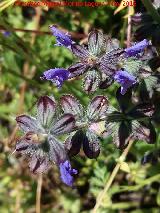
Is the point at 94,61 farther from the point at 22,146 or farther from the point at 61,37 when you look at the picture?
the point at 22,146

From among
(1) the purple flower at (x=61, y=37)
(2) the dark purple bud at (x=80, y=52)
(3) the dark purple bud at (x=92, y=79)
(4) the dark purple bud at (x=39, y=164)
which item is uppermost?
(1) the purple flower at (x=61, y=37)

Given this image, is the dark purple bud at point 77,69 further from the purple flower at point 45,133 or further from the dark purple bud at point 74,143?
the dark purple bud at point 74,143

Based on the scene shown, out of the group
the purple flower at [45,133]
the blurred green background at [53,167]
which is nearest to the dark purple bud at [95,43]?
the purple flower at [45,133]

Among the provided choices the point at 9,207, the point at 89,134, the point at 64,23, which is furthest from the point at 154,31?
the point at 9,207

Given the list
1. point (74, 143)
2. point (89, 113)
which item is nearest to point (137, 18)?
point (89, 113)

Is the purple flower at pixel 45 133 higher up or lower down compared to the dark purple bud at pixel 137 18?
lower down

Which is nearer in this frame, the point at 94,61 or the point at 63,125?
the point at 63,125

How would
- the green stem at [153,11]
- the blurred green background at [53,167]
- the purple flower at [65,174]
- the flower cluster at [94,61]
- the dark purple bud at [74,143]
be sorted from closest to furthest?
the purple flower at [65,174] → the flower cluster at [94,61] → the dark purple bud at [74,143] → the green stem at [153,11] → the blurred green background at [53,167]

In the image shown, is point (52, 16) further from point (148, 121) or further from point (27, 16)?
point (148, 121)
